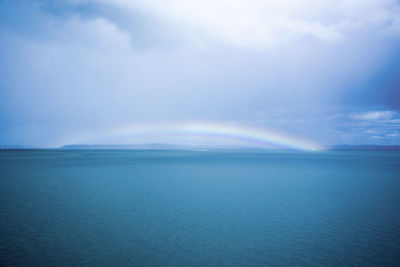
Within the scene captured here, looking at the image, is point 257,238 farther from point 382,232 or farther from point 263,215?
point 382,232

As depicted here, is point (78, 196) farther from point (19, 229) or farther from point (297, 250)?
point (297, 250)

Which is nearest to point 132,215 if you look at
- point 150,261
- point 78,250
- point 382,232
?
point 78,250

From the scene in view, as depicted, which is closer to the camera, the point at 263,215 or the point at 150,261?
the point at 150,261

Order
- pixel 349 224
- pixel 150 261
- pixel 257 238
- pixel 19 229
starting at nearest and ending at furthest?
pixel 150 261, pixel 257 238, pixel 19 229, pixel 349 224

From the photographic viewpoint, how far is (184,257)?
8.82m

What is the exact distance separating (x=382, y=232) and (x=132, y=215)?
12.6 meters

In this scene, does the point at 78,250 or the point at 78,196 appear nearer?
the point at 78,250

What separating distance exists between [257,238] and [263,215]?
12.4ft

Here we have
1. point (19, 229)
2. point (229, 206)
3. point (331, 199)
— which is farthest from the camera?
point (331, 199)

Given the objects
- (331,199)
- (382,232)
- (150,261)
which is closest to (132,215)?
(150,261)

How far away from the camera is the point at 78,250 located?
9.27 m

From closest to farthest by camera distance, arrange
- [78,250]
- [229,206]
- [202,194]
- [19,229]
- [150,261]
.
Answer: [150,261]
[78,250]
[19,229]
[229,206]
[202,194]

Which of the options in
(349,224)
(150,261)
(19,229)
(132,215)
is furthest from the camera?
(132,215)

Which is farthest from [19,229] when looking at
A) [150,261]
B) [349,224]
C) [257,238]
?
[349,224]
